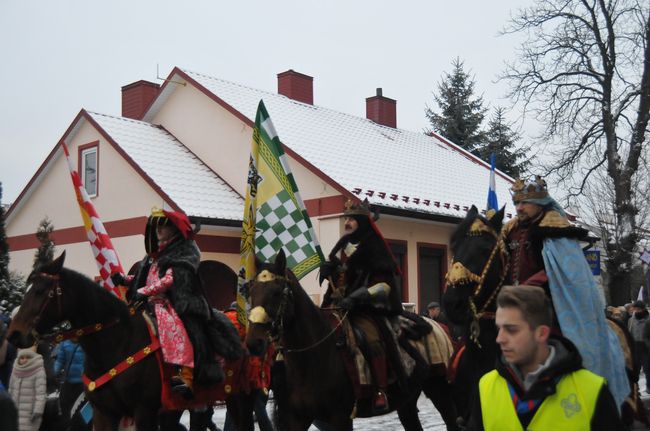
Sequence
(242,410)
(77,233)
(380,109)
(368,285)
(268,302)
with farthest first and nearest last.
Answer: (380,109) → (77,233) → (242,410) → (368,285) → (268,302)

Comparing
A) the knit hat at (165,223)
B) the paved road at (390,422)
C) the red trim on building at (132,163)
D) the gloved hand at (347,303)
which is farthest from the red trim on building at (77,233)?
the gloved hand at (347,303)

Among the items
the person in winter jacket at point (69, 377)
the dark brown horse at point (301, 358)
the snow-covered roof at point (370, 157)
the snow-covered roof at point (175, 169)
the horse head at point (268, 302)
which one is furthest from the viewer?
the snow-covered roof at point (370, 157)

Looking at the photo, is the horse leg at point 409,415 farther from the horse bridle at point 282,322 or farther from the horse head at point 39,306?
the horse head at point 39,306

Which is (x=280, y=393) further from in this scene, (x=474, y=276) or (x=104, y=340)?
(x=474, y=276)

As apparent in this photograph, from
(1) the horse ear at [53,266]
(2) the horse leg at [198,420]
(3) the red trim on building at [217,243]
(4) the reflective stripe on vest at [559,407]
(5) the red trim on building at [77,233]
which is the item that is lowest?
(2) the horse leg at [198,420]

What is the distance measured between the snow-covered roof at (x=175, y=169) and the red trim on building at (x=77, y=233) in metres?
1.34

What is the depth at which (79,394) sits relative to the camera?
9.95 metres

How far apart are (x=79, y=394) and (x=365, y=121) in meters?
22.1

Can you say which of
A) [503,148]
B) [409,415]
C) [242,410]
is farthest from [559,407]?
[503,148]

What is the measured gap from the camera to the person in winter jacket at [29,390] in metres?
8.84

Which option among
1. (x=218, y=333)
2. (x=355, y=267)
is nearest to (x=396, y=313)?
(x=355, y=267)

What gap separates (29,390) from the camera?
891 cm

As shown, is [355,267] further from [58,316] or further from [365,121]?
[365,121]

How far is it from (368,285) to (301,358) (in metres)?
1.20
